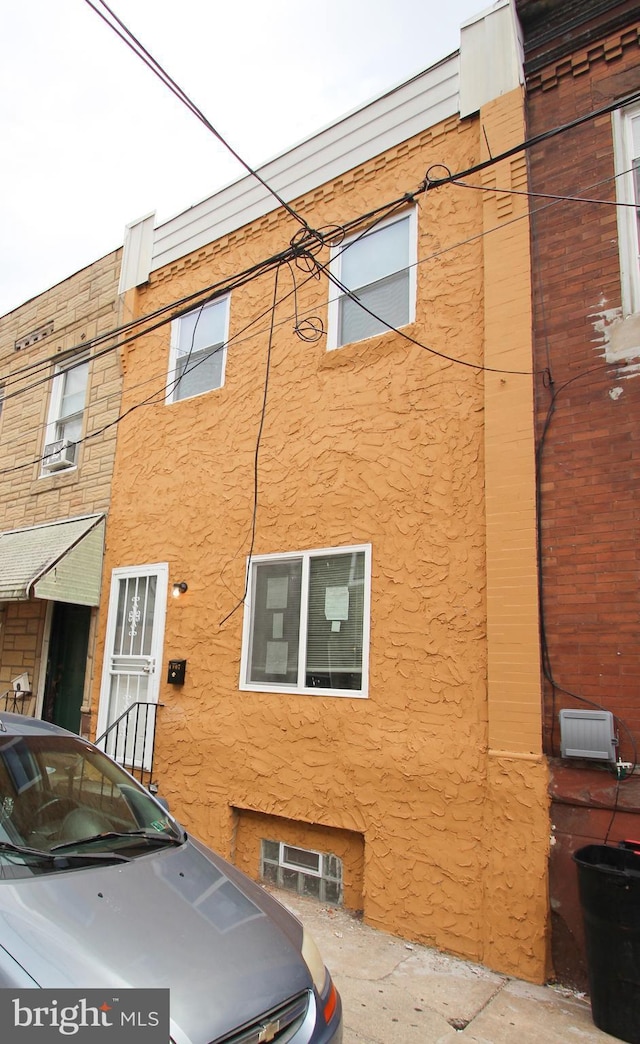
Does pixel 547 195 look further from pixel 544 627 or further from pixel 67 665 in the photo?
pixel 67 665

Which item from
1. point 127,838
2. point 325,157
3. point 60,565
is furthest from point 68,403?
point 127,838

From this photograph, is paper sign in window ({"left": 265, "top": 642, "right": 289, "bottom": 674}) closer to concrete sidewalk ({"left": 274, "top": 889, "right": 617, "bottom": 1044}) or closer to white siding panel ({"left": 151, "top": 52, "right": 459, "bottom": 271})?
concrete sidewalk ({"left": 274, "top": 889, "right": 617, "bottom": 1044})

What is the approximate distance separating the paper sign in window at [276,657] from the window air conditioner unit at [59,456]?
456 centimetres

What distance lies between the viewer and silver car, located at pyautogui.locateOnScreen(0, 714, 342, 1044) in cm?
241

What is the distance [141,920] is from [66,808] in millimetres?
990

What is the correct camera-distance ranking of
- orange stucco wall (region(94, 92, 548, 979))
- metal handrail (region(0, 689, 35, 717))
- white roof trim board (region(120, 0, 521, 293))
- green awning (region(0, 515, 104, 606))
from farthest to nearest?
metal handrail (region(0, 689, 35, 717)), green awning (region(0, 515, 104, 606)), white roof trim board (region(120, 0, 521, 293)), orange stucco wall (region(94, 92, 548, 979))

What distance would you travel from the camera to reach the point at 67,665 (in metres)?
9.04

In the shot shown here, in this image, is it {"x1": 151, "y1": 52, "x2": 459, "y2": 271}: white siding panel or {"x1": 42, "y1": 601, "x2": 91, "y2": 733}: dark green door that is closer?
{"x1": 151, "y1": 52, "x2": 459, "y2": 271}: white siding panel

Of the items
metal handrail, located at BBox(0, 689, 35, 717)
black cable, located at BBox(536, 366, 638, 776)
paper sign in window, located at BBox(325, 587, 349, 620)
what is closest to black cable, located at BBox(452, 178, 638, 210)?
black cable, located at BBox(536, 366, 638, 776)

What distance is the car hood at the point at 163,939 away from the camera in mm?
2391

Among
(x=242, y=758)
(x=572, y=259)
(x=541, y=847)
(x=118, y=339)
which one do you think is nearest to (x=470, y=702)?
(x=541, y=847)

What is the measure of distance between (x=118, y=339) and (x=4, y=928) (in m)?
8.00

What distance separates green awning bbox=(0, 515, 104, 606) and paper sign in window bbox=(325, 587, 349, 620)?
347 cm

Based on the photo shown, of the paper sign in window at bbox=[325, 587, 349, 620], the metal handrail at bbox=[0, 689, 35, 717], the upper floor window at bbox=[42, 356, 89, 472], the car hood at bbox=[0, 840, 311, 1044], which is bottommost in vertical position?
the car hood at bbox=[0, 840, 311, 1044]
